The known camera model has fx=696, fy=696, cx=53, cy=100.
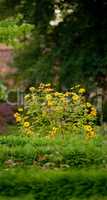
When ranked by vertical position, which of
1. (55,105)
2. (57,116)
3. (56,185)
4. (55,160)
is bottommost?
(56,185)

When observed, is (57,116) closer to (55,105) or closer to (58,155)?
(55,105)

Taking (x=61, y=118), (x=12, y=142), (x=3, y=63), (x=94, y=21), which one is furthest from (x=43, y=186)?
(x=3, y=63)

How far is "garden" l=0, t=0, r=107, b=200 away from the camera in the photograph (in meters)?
7.76

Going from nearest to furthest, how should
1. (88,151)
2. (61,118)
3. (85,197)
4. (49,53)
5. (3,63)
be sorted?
1. (85,197)
2. (88,151)
3. (61,118)
4. (49,53)
5. (3,63)

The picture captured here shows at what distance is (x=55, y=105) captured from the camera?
13562 millimetres

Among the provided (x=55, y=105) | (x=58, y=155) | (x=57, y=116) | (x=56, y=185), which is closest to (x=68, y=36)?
(x=55, y=105)

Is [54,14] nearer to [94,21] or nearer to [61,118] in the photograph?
[94,21]

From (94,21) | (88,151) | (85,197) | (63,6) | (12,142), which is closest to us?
(85,197)

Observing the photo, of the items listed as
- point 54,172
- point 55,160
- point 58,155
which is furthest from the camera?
point 58,155

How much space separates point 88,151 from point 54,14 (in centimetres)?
1295

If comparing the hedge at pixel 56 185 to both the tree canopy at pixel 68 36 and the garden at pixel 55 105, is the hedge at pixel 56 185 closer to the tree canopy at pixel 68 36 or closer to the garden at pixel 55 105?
the garden at pixel 55 105

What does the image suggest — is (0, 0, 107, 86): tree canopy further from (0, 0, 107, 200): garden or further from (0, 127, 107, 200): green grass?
(0, 127, 107, 200): green grass

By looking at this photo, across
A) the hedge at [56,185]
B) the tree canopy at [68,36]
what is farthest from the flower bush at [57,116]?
the hedge at [56,185]

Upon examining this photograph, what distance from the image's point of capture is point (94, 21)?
21062 mm
